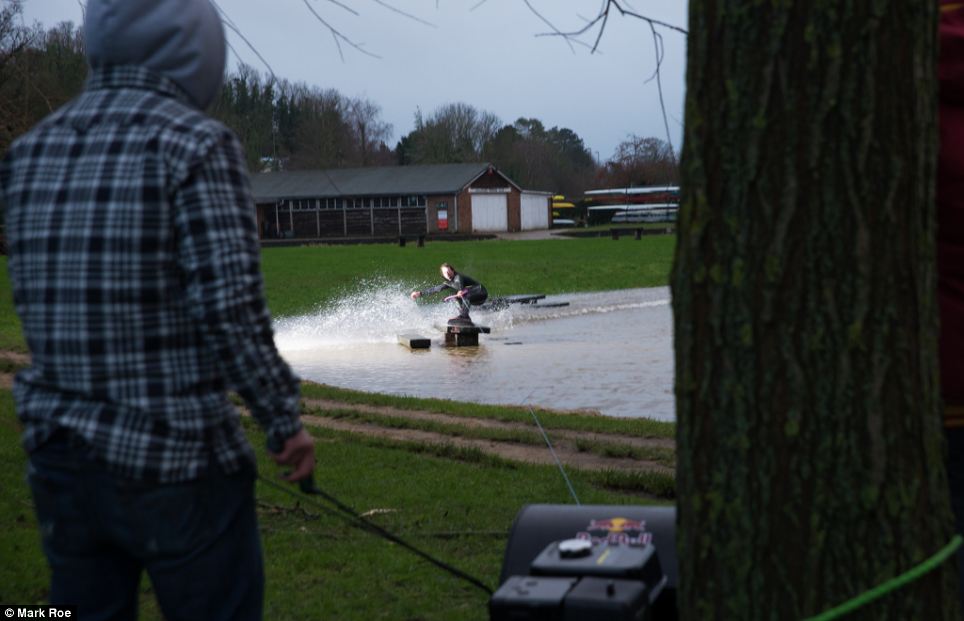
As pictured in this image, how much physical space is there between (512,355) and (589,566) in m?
13.3

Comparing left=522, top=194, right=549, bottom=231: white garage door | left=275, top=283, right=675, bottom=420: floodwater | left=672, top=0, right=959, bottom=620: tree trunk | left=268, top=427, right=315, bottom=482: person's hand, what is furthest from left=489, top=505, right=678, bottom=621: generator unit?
left=522, top=194, right=549, bottom=231: white garage door

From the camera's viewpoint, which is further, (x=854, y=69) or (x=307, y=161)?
(x=307, y=161)

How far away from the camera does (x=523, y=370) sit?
14641mm

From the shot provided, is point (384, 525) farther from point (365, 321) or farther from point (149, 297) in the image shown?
point (365, 321)

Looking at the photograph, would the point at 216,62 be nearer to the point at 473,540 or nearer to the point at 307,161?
the point at 473,540

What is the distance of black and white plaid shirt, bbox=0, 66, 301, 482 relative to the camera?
2.36 meters

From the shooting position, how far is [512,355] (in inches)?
642

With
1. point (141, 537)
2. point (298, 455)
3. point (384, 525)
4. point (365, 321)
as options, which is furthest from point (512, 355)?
point (141, 537)

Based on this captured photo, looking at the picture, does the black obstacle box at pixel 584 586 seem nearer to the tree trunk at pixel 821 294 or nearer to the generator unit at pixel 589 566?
the generator unit at pixel 589 566

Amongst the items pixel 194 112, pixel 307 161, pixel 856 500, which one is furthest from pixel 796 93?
pixel 307 161

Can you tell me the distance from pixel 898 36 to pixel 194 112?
4.76 feet

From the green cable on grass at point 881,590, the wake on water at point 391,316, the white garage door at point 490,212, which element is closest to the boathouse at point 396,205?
the white garage door at point 490,212

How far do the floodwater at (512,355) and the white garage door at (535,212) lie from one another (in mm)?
61341

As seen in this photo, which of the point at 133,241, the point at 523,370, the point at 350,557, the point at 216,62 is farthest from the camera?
the point at 523,370
